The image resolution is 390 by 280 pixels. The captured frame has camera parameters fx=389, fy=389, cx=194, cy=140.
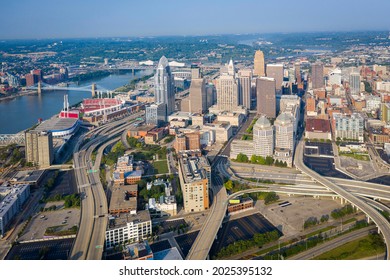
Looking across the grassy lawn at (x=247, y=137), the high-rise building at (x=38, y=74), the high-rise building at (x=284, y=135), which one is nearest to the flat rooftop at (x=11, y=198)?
the high-rise building at (x=284, y=135)

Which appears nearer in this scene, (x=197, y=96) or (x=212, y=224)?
(x=212, y=224)

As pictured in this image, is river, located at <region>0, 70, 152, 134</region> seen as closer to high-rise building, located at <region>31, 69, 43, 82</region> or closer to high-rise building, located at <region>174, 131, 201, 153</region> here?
high-rise building, located at <region>31, 69, 43, 82</region>

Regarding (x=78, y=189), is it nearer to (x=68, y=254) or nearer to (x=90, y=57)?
(x=68, y=254)

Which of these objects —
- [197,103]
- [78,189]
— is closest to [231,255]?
[78,189]

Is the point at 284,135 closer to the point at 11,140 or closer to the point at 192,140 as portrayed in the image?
the point at 192,140

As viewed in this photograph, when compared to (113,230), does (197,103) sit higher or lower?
higher

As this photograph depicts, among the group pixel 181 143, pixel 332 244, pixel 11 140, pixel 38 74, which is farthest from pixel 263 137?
pixel 38 74
